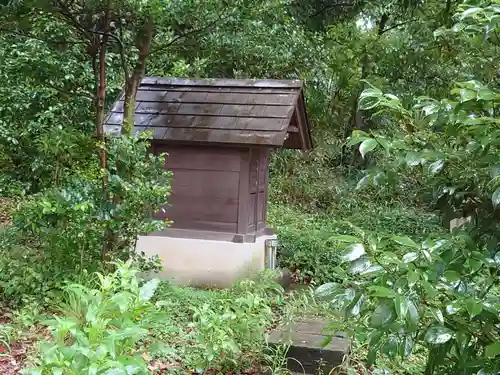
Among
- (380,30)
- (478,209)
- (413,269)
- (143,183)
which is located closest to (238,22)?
(143,183)

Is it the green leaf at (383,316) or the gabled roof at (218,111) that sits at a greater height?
the gabled roof at (218,111)

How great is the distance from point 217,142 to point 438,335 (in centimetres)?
514

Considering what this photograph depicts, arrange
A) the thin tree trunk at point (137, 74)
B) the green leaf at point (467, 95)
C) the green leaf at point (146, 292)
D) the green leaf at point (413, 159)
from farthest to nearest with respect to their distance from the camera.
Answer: the thin tree trunk at point (137, 74) → the green leaf at point (146, 292) → the green leaf at point (413, 159) → the green leaf at point (467, 95)

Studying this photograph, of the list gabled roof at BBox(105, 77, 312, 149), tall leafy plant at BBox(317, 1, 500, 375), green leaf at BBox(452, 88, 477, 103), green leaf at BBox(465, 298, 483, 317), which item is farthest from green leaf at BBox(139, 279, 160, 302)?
gabled roof at BBox(105, 77, 312, 149)

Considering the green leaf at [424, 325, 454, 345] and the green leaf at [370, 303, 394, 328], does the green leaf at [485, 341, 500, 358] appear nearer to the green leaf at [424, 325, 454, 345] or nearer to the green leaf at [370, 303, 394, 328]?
the green leaf at [424, 325, 454, 345]

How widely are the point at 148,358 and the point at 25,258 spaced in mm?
2574

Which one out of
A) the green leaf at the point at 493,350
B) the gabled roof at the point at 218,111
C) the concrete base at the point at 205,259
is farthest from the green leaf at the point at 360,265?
the concrete base at the point at 205,259

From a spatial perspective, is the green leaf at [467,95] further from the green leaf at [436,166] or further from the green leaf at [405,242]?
the green leaf at [405,242]

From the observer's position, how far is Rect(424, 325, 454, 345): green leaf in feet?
6.24

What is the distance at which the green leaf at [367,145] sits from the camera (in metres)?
1.96

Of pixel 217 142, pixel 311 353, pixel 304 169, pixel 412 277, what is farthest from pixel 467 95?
pixel 304 169

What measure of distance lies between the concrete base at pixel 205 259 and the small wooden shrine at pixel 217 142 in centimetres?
12

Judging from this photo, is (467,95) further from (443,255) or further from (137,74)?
(137,74)

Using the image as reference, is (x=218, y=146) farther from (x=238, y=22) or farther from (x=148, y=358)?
(x=148, y=358)
